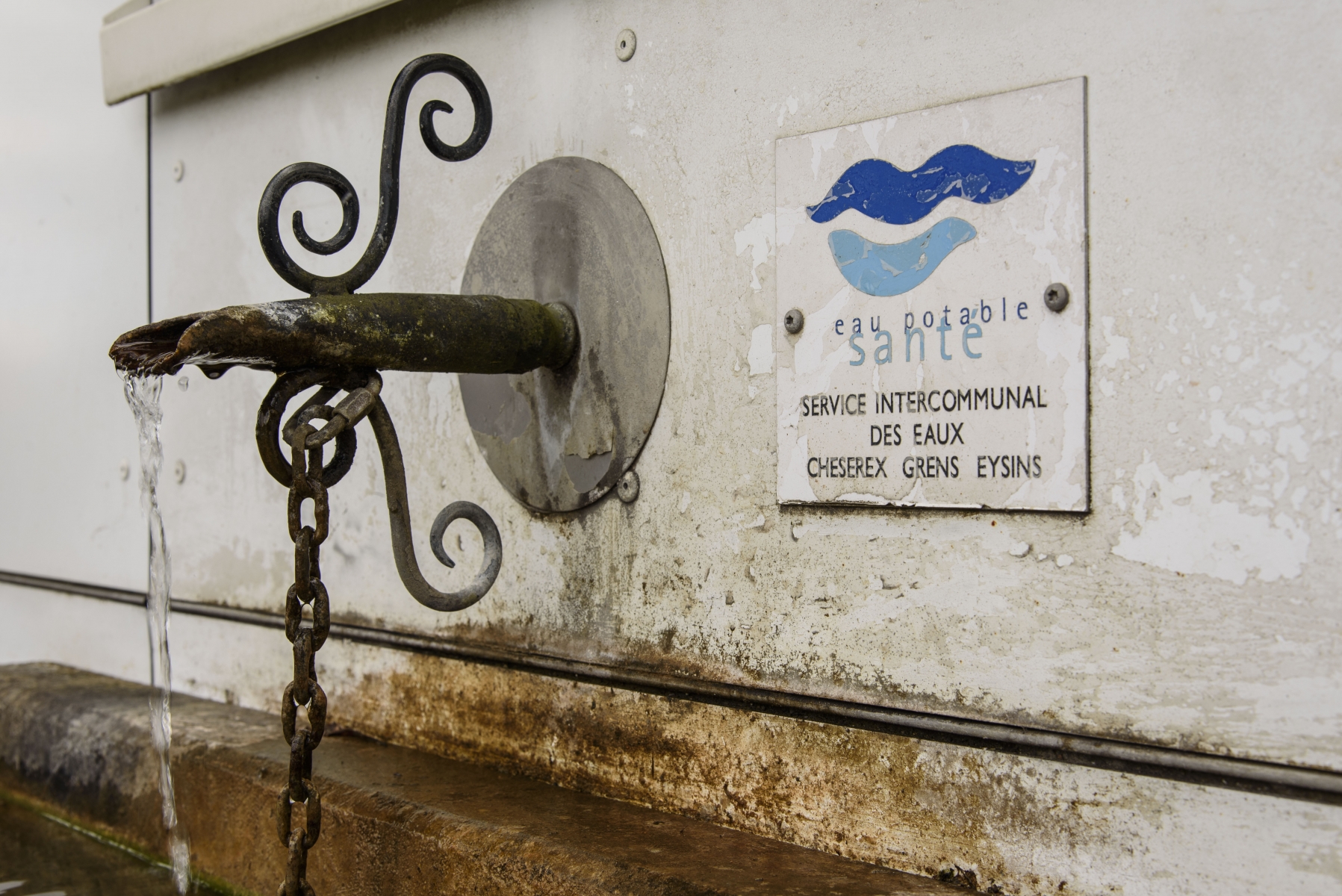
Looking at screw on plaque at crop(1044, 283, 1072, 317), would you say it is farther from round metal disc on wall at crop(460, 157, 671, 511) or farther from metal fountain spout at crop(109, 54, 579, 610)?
metal fountain spout at crop(109, 54, 579, 610)

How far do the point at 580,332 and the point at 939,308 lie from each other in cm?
65

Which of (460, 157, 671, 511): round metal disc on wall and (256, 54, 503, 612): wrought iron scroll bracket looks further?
(460, 157, 671, 511): round metal disc on wall

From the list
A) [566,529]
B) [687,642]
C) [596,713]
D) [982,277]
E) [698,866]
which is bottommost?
[698,866]

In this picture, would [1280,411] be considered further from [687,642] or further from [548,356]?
[548,356]

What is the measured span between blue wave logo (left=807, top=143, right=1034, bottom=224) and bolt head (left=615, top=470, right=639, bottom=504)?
0.50 m

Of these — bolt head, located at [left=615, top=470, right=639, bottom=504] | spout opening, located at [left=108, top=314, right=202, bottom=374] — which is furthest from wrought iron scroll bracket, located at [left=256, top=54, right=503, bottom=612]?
bolt head, located at [left=615, top=470, right=639, bottom=504]

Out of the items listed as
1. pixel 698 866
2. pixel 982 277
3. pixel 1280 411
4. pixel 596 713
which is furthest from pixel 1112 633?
pixel 596 713

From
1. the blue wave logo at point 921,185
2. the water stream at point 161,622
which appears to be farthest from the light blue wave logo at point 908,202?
the water stream at point 161,622

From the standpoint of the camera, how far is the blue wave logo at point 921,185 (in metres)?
1.40

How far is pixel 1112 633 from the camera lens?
4.31 ft

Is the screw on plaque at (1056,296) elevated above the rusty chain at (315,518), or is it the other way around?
the screw on plaque at (1056,296)

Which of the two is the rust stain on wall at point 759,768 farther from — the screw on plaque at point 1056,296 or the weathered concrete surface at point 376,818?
the screw on plaque at point 1056,296

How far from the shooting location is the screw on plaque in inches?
52.6

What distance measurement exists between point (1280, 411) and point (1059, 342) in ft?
0.81
